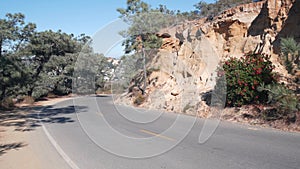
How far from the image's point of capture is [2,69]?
1950 centimetres

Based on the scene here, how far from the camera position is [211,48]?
70.4 feet

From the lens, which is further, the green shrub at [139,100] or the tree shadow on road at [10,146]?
the green shrub at [139,100]

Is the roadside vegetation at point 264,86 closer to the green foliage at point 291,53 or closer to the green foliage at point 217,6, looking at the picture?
the green foliage at point 291,53

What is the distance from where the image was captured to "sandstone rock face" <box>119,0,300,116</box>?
54.5 ft

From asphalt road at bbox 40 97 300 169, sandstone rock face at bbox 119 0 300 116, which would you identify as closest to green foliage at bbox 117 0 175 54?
sandstone rock face at bbox 119 0 300 116

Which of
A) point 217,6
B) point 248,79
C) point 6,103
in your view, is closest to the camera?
point 248,79

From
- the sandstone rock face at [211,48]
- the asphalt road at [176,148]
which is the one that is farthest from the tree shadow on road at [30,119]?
the sandstone rock face at [211,48]

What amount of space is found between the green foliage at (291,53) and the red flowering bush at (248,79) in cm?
251

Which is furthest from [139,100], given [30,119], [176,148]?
[176,148]

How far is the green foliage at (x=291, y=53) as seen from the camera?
9.41 meters

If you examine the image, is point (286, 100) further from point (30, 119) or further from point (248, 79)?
point (30, 119)

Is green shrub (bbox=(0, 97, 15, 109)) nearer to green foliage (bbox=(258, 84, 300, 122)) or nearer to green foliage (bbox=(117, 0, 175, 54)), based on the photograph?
green foliage (bbox=(117, 0, 175, 54))

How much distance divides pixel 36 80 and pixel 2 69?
12.2 m

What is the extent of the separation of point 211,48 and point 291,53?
12.1m
